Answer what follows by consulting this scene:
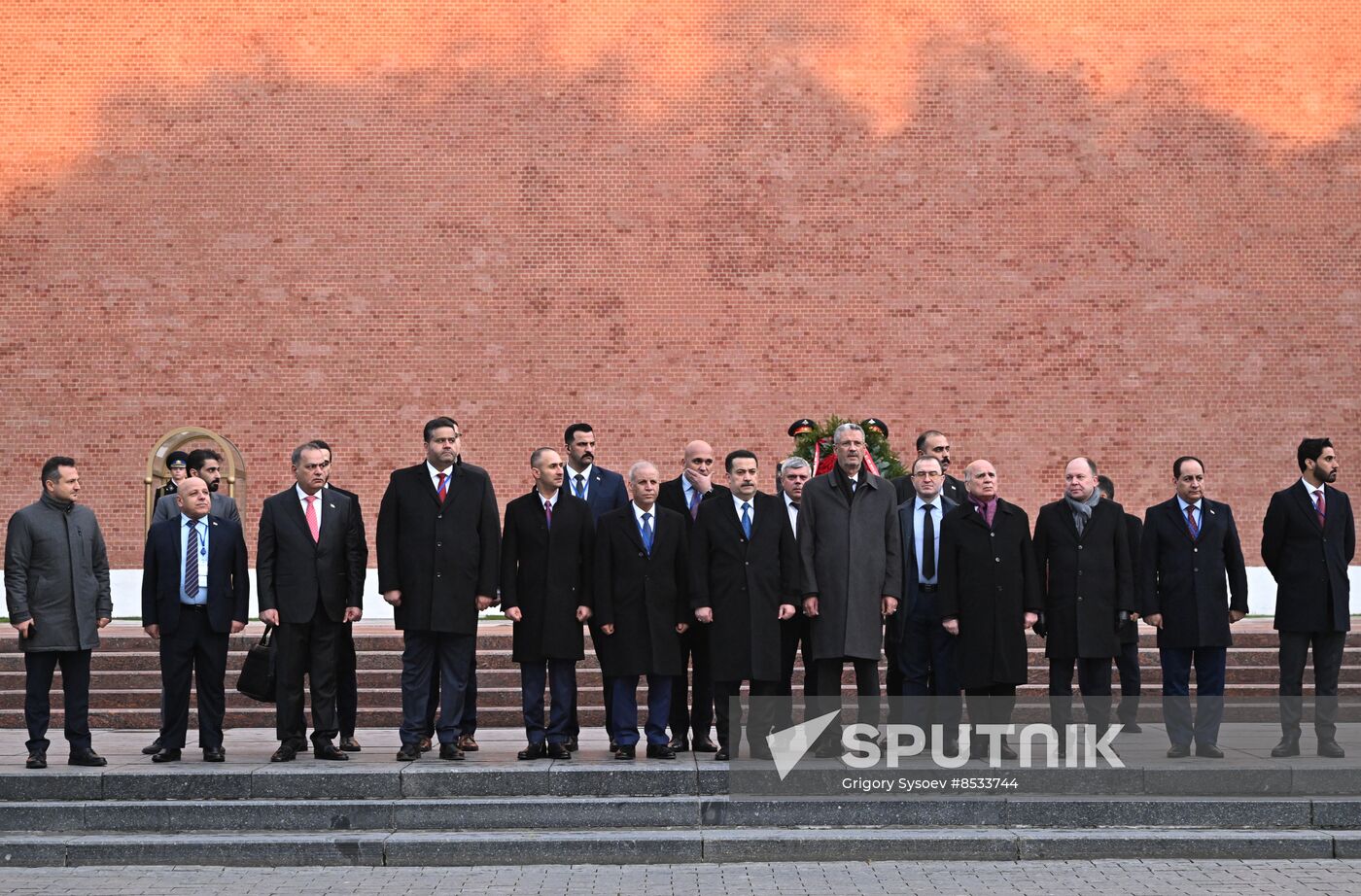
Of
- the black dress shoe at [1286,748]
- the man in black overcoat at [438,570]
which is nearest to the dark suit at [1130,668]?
the black dress shoe at [1286,748]

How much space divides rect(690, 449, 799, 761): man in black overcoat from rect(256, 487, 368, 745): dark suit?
1771mm

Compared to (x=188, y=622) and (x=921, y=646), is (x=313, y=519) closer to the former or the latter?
(x=188, y=622)

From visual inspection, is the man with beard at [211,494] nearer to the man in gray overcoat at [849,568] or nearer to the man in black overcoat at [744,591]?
the man in black overcoat at [744,591]

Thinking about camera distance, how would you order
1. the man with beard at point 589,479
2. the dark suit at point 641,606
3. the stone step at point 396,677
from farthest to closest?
the stone step at point 396,677
the man with beard at point 589,479
the dark suit at point 641,606

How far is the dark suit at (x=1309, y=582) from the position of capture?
745 cm

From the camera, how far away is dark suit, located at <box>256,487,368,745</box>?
24.0 ft

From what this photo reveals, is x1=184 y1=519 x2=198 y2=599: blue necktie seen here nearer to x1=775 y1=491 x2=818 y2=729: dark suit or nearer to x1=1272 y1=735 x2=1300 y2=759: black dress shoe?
x1=775 y1=491 x2=818 y2=729: dark suit

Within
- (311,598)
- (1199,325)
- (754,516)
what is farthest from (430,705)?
(1199,325)

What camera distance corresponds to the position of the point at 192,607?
743 cm

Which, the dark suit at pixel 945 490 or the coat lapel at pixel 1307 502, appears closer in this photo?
the coat lapel at pixel 1307 502

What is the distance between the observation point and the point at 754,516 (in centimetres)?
739

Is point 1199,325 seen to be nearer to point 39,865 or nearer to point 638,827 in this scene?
point 638,827

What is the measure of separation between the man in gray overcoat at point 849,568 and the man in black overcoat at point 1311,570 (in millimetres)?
1971

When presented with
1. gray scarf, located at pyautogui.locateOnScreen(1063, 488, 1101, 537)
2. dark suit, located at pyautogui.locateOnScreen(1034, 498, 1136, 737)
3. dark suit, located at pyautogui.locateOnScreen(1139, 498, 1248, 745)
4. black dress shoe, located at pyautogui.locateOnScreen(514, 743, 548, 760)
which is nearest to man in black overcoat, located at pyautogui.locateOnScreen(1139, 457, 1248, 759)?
dark suit, located at pyautogui.locateOnScreen(1139, 498, 1248, 745)
